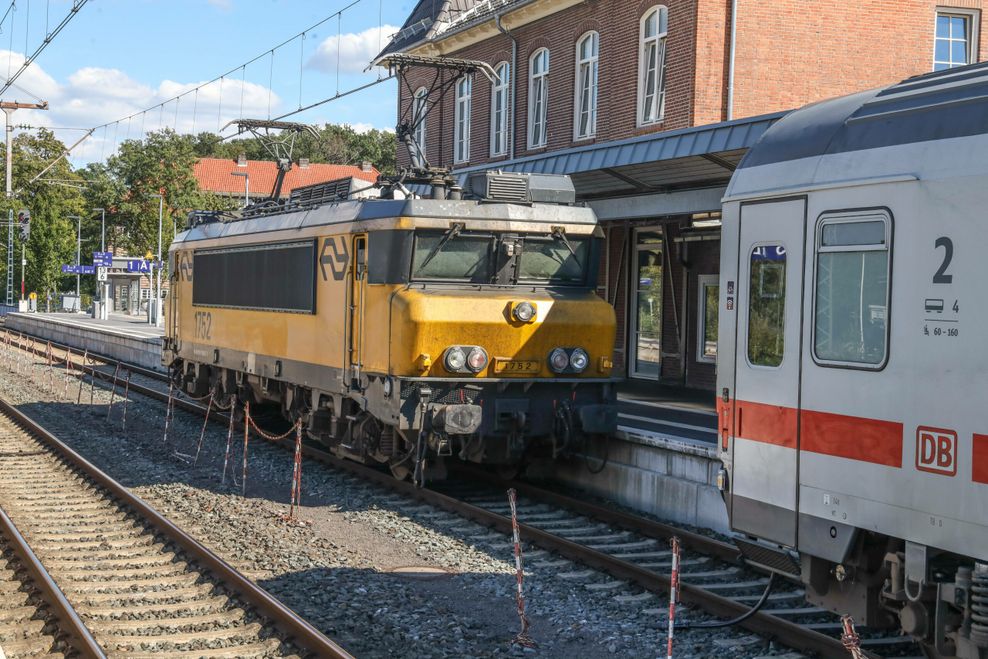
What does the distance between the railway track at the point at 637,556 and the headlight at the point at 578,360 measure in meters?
1.43

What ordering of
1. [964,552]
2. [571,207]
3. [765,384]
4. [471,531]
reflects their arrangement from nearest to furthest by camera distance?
1. [964,552]
2. [765,384]
3. [471,531]
4. [571,207]

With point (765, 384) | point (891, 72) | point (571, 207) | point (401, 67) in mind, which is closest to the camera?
point (765, 384)

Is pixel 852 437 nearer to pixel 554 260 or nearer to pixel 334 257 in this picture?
pixel 554 260

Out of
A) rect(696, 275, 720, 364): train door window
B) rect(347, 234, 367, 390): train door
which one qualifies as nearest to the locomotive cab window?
rect(347, 234, 367, 390): train door

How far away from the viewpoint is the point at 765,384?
742 centimetres

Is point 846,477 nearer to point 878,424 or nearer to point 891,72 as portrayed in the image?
point 878,424

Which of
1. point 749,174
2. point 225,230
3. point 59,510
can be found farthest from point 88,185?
point 749,174

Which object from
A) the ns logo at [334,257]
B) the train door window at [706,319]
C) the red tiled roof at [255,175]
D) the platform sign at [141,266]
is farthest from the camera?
the red tiled roof at [255,175]

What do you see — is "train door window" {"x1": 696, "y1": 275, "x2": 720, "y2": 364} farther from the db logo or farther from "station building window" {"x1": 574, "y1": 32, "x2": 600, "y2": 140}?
the db logo

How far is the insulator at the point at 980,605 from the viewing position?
580 centimetres

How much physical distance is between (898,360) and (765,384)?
1188 millimetres

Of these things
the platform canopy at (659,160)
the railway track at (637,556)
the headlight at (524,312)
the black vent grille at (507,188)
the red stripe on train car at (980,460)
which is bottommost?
the railway track at (637,556)

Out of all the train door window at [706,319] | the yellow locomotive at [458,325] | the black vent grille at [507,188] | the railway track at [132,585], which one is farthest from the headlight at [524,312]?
the train door window at [706,319]

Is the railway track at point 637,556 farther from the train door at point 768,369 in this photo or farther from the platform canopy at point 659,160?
the platform canopy at point 659,160
